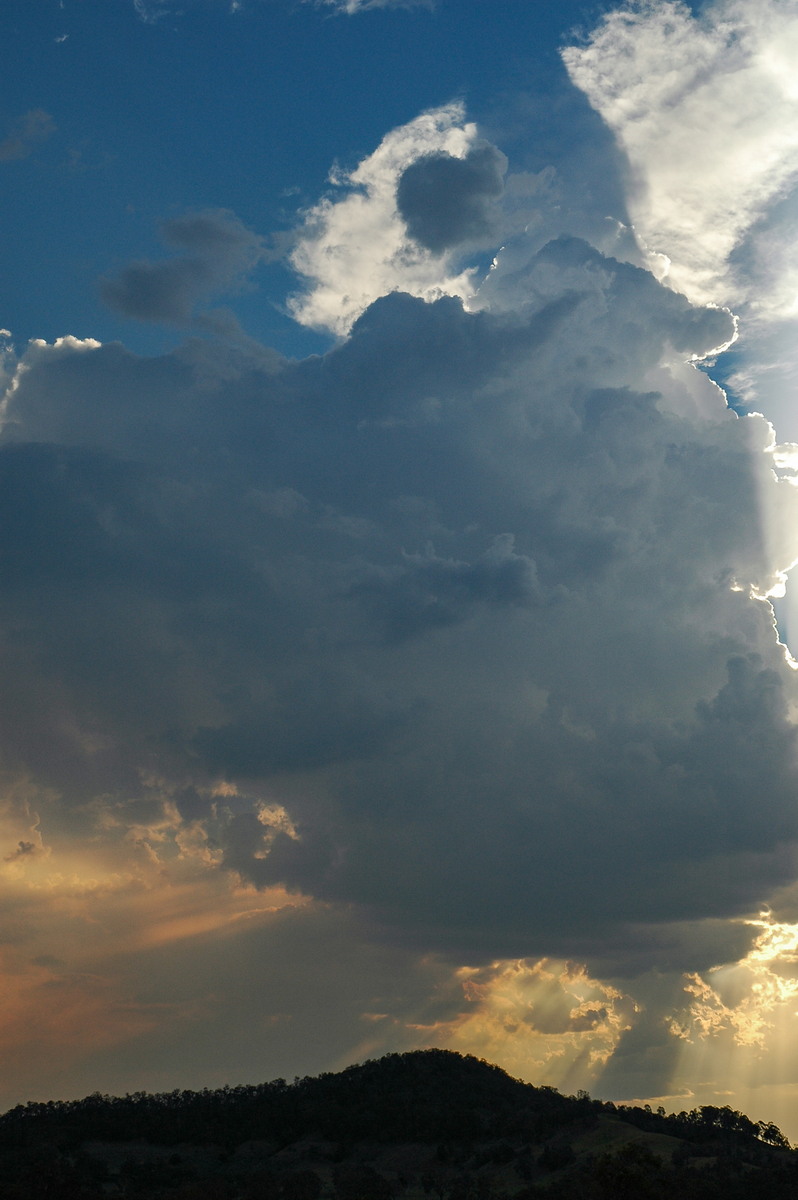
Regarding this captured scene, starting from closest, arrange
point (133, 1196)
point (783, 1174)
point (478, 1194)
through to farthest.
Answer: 1. point (783, 1174)
2. point (133, 1196)
3. point (478, 1194)

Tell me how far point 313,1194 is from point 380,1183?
1415 cm

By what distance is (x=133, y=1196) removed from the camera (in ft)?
584

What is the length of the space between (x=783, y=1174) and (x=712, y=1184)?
1562 cm

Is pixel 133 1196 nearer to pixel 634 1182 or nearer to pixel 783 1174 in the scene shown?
pixel 634 1182

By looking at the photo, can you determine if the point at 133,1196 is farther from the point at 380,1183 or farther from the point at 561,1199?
the point at 561,1199

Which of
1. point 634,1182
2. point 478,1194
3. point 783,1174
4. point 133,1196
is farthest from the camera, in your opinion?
point 478,1194

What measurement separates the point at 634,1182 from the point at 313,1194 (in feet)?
239

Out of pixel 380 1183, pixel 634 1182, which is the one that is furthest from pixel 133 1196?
pixel 634 1182

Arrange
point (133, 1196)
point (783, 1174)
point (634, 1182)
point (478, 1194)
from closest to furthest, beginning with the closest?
point (634, 1182), point (783, 1174), point (133, 1196), point (478, 1194)

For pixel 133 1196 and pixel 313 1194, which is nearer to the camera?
pixel 133 1196

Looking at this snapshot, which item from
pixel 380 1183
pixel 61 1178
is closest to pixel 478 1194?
pixel 380 1183

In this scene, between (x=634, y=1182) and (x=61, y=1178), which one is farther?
(x=61, y=1178)

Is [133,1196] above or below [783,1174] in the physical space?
below

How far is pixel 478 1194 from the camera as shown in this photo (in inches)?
7584
